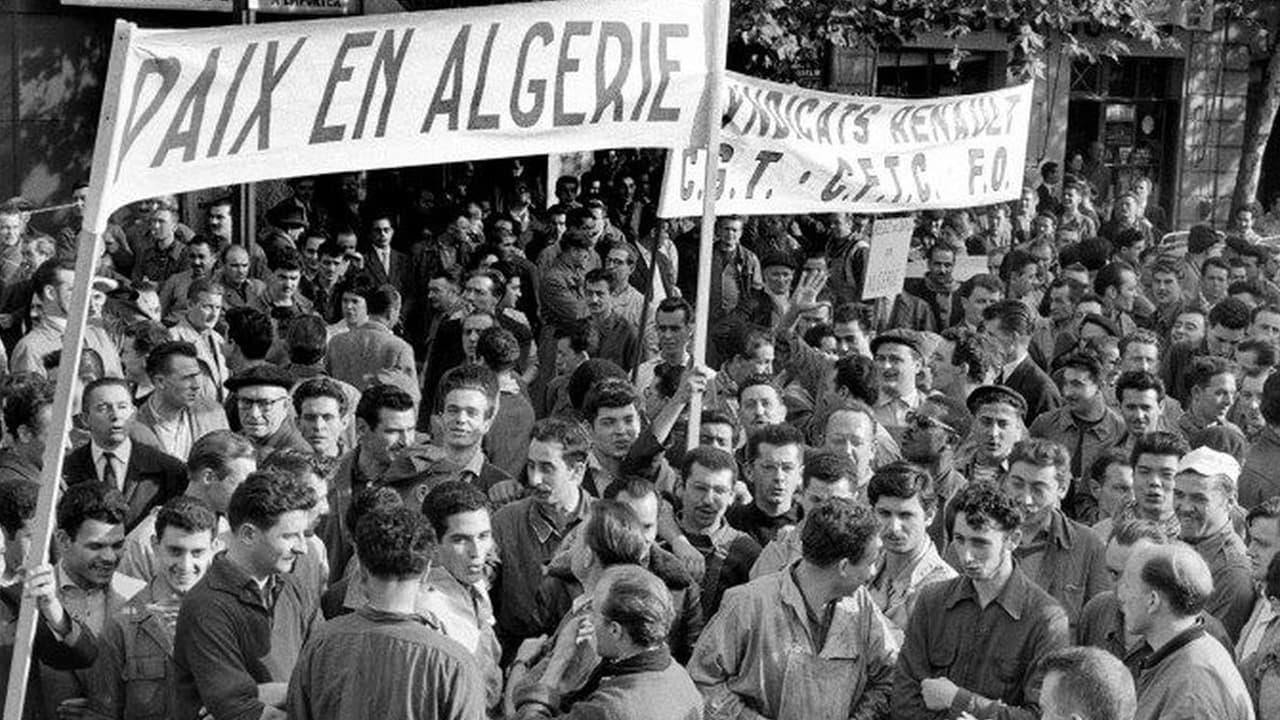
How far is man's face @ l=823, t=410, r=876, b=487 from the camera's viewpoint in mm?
8969

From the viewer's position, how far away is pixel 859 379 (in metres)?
10.1

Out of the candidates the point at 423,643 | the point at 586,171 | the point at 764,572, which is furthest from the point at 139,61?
the point at 586,171

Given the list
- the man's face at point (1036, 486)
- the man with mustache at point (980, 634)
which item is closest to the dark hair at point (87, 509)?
the man with mustache at point (980, 634)

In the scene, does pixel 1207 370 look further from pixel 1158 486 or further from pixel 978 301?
pixel 978 301

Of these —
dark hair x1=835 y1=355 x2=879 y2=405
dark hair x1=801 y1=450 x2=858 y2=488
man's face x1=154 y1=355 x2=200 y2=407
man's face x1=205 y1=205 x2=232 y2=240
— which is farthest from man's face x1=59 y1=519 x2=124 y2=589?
man's face x1=205 y1=205 x2=232 y2=240

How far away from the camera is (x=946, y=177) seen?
10.5 meters

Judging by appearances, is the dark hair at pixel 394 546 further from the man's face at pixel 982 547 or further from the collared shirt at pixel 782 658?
the man's face at pixel 982 547

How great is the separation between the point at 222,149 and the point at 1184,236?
646 inches

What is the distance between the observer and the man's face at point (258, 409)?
9.03m

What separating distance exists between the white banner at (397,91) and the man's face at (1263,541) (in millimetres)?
2569

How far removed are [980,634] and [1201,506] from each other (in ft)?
6.16

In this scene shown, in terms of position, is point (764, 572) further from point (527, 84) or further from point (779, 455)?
point (527, 84)

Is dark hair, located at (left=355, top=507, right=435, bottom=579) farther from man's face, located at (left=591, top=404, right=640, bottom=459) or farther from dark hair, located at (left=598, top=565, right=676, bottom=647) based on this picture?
man's face, located at (left=591, top=404, right=640, bottom=459)

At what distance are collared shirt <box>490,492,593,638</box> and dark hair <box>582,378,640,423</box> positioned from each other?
120 centimetres
